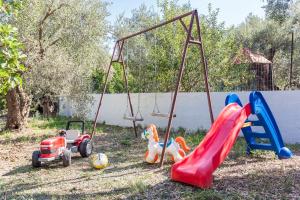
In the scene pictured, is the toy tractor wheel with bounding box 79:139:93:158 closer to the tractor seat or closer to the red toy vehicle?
the red toy vehicle

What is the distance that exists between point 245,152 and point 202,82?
559 centimetres

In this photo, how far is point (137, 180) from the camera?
17.6 feet

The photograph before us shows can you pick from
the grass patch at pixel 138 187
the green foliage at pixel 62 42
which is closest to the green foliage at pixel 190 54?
the green foliage at pixel 62 42

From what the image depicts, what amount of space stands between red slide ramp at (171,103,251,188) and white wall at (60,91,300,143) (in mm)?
3682

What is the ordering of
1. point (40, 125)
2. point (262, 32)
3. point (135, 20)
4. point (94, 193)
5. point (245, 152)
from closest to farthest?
point (94, 193)
point (245, 152)
point (40, 125)
point (262, 32)
point (135, 20)

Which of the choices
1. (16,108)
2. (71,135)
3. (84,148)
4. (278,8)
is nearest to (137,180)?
(84,148)

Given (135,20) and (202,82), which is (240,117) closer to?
(202,82)

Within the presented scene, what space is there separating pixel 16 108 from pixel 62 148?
6.20 metres

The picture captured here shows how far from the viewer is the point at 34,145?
9.76 m

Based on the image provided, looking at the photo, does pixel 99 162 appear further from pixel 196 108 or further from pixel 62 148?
pixel 196 108

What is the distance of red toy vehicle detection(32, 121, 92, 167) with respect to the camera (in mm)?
6680

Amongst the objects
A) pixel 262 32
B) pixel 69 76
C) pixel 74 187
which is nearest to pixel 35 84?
pixel 69 76

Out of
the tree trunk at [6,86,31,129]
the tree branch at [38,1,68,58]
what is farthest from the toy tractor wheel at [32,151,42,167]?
the tree trunk at [6,86,31,129]

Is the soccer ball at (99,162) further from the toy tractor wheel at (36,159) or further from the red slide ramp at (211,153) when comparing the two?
the red slide ramp at (211,153)
